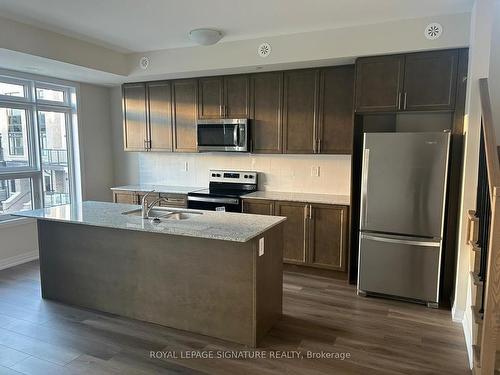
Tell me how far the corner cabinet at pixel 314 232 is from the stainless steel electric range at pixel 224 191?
0.96 ft

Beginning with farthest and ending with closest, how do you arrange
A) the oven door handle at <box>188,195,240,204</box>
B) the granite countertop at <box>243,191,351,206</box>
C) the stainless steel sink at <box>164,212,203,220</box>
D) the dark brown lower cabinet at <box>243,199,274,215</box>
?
the oven door handle at <box>188,195,240,204</box>, the dark brown lower cabinet at <box>243,199,274,215</box>, the granite countertop at <box>243,191,351,206</box>, the stainless steel sink at <box>164,212,203,220</box>

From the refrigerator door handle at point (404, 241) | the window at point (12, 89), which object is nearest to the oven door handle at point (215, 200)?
the refrigerator door handle at point (404, 241)

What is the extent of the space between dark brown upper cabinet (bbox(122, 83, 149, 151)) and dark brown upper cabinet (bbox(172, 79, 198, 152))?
20.8 inches

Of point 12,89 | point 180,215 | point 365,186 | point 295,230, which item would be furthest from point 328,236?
point 12,89

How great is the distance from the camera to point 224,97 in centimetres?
468

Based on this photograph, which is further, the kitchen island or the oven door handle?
the oven door handle

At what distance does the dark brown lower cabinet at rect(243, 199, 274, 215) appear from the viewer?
4.36 m

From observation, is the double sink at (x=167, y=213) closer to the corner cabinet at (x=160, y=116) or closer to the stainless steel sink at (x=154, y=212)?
the stainless steel sink at (x=154, y=212)

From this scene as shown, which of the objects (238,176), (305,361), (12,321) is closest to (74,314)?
(12,321)

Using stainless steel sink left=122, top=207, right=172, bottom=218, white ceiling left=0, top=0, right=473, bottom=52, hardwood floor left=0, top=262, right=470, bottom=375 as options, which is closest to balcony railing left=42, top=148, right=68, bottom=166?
white ceiling left=0, top=0, right=473, bottom=52

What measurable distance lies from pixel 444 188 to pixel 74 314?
3453mm

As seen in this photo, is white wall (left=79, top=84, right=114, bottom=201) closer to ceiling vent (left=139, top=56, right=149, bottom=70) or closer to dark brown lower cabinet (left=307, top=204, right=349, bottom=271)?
ceiling vent (left=139, top=56, right=149, bottom=70)

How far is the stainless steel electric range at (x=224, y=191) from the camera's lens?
450 centimetres

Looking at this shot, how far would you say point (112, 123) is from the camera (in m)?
5.92
